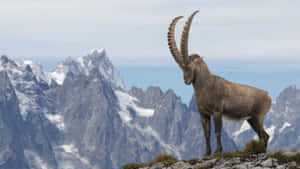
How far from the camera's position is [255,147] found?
21.1 m

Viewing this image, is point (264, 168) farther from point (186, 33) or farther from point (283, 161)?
point (186, 33)

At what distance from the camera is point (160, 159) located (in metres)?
23.4

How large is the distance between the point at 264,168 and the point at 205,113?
4809 mm

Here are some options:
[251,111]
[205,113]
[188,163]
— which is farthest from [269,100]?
[188,163]

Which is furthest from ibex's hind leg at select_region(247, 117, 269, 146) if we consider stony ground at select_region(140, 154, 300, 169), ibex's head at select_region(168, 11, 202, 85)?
ibex's head at select_region(168, 11, 202, 85)

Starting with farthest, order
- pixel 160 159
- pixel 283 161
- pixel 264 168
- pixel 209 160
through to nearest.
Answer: pixel 160 159, pixel 209 160, pixel 283 161, pixel 264 168

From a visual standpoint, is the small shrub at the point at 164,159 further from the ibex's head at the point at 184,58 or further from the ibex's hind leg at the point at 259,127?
the ibex's hind leg at the point at 259,127

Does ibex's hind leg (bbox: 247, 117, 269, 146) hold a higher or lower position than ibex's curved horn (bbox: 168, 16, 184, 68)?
lower

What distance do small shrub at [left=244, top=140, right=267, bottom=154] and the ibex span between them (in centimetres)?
113

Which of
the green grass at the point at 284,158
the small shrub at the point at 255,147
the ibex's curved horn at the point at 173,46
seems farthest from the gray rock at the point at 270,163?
the ibex's curved horn at the point at 173,46

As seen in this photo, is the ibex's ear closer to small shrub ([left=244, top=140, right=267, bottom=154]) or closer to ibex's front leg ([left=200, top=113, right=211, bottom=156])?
ibex's front leg ([left=200, top=113, right=211, bottom=156])

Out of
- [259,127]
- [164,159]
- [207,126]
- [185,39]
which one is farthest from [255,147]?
[185,39]

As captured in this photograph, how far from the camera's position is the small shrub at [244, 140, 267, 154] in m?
21.0

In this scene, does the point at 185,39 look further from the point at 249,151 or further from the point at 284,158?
the point at 284,158
